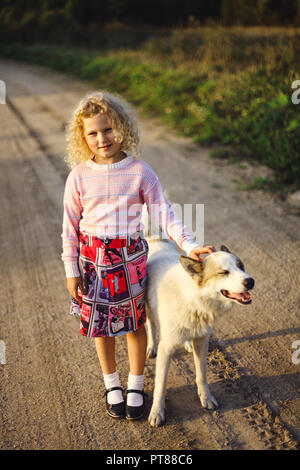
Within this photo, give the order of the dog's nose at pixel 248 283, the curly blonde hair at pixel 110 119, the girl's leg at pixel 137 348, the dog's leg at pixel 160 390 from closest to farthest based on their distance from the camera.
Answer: the dog's nose at pixel 248 283, the curly blonde hair at pixel 110 119, the dog's leg at pixel 160 390, the girl's leg at pixel 137 348

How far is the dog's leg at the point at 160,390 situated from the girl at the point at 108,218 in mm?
119

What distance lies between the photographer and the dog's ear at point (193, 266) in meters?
2.03

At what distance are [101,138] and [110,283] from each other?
2.74 ft

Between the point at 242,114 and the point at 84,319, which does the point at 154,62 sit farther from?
the point at 84,319

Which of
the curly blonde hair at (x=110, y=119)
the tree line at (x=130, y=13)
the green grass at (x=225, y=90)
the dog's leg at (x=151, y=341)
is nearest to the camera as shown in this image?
the curly blonde hair at (x=110, y=119)

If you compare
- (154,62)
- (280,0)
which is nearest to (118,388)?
(154,62)

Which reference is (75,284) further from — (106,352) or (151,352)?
(151,352)

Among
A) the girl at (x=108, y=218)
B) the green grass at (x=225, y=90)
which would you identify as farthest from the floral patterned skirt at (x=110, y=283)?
the green grass at (x=225, y=90)

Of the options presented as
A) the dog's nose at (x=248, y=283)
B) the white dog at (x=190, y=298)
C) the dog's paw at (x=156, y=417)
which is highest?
the dog's nose at (x=248, y=283)

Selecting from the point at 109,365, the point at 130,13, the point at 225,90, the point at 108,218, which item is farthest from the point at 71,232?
the point at 130,13

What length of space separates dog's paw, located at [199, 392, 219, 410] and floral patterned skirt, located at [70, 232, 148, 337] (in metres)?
0.64

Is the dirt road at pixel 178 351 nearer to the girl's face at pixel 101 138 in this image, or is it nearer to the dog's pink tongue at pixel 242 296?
the dog's pink tongue at pixel 242 296

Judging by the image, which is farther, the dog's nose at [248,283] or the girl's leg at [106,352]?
the girl's leg at [106,352]

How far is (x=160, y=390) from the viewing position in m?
2.38
